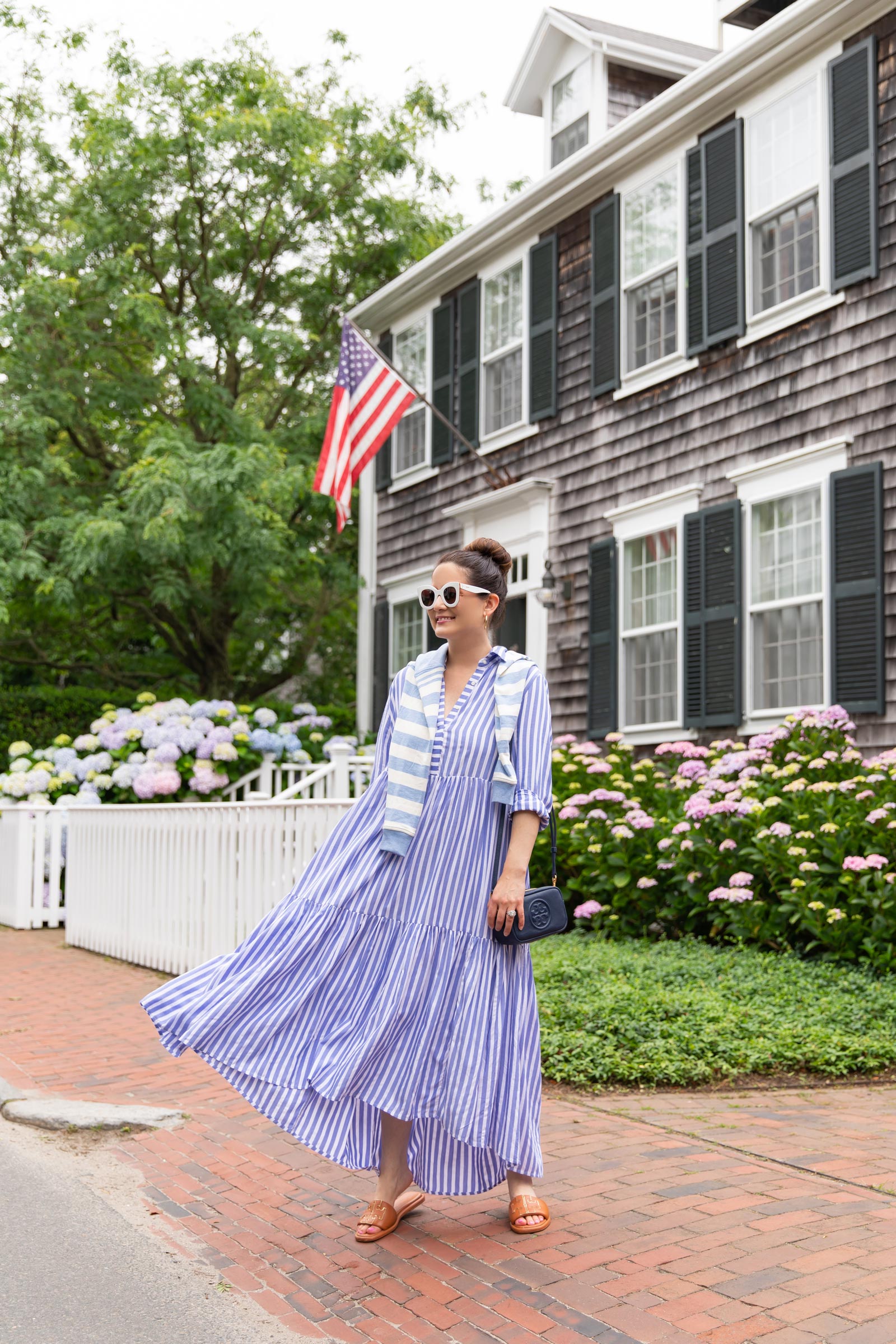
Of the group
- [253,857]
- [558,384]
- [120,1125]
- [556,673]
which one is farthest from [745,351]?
[120,1125]

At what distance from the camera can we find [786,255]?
34.0 feet

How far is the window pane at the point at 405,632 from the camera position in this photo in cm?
1520

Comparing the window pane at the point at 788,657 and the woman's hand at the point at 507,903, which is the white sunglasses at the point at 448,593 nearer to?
the woman's hand at the point at 507,903

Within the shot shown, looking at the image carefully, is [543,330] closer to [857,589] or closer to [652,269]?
[652,269]

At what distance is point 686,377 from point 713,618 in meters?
2.14

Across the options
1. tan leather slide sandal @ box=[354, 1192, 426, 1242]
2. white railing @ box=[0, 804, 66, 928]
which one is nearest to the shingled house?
white railing @ box=[0, 804, 66, 928]

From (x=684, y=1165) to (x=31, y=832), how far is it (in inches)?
331

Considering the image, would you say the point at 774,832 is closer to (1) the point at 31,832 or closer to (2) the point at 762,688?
(2) the point at 762,688

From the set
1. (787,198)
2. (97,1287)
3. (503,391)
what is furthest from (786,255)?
(97,1287)

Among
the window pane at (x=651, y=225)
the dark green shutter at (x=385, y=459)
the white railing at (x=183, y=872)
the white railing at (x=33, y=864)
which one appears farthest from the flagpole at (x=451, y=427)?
the white railing at (x=33, y=864)

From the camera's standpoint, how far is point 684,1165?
4227 mm

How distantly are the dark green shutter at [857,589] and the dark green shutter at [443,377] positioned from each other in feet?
19.1

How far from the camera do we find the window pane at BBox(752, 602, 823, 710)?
383 inches

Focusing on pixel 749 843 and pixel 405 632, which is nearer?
pixel 749 843
